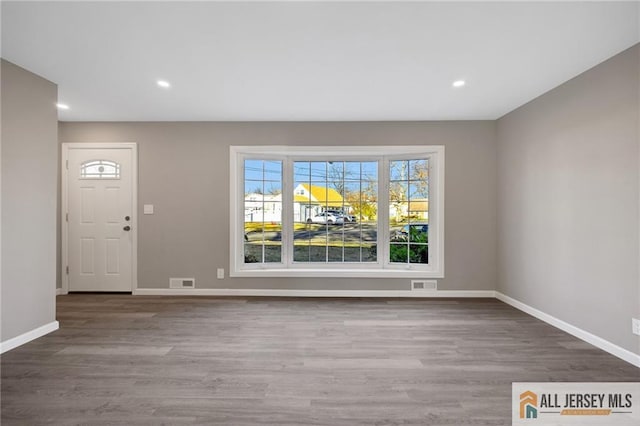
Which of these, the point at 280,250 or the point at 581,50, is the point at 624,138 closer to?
the point at 581,50

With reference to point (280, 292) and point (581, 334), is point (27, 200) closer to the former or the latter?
point (280, 292)

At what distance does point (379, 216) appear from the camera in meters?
4.42

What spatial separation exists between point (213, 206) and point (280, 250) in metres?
1.12

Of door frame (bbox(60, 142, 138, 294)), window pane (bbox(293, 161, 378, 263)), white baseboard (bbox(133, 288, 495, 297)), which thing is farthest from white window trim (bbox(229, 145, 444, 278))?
door frame (bbox(60, 142, 138, 294))

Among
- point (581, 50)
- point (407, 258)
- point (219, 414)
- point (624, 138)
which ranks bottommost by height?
point (219, 414)

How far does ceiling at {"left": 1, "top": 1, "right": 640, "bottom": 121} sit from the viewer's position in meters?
1.95

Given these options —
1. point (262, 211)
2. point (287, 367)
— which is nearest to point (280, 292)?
point (262, 211)

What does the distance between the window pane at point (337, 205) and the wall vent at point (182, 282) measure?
1448 millimetres

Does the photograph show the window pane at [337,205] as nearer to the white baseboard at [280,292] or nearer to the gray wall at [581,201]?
the white baseboard at [280,292]

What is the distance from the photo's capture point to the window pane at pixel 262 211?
14.5 feet

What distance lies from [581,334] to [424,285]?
1.70 metres

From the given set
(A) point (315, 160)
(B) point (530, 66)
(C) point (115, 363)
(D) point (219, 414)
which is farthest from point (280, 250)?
(B) point (530, 66)

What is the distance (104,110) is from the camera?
3.79 m

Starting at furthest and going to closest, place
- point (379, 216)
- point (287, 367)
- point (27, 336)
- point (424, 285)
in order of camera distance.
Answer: point (379, 216), point (424, 285), point (27, 336), point (287, 367)
